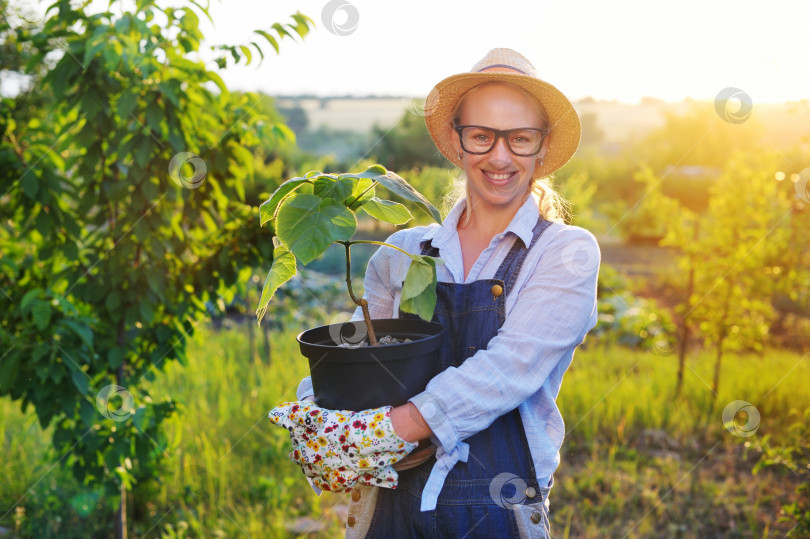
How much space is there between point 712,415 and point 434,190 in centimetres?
388

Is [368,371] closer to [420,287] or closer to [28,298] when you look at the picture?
[420,287]

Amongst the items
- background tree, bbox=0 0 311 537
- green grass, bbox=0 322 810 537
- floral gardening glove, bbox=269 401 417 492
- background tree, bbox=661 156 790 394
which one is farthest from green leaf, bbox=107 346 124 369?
background tree, bbox=661 156 790 394

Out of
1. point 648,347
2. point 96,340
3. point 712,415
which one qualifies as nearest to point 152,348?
point 96,340

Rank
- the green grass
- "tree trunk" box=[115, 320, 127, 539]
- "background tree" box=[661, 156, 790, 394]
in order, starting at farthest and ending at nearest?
"background tree" box=[661, 156, 790, 394] → the green grass → "tree trunk" box=[115, 320, 127, 539]

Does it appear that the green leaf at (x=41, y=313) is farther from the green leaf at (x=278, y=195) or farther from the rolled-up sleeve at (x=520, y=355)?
the rolled-up sleeve at (x=520, y=355)

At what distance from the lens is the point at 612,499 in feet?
10.3

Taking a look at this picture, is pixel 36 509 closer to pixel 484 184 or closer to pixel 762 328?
pixel 484 184

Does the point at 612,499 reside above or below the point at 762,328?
below

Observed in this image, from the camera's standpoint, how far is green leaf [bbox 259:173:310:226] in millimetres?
1180

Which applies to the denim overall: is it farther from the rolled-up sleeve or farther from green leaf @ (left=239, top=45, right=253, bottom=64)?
green leaf @ (left=239, top=45, right=253, bottom=64)

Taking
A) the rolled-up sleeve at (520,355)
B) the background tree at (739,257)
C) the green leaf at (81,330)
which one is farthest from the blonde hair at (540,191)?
the background tree at (739,257)

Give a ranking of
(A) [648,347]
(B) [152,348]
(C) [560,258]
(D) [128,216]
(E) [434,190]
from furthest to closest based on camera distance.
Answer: (E) [434,190]
(A) [648,347]
(B) [152,348]
(D) [128,216]
(C) [560,258]

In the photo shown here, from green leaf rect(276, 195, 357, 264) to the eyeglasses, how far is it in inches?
19.2

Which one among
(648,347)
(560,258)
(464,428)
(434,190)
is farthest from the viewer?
(434,190)
